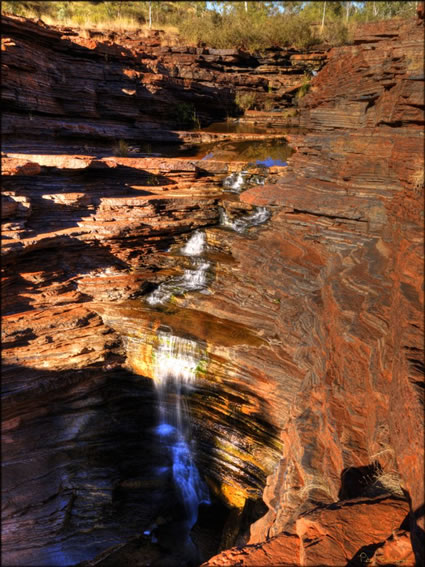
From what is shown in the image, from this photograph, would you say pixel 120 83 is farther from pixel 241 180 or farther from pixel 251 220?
pixel 251 220

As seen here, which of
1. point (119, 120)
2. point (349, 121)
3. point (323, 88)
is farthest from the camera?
point (119, 120)

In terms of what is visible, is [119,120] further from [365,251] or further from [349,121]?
[365,251]

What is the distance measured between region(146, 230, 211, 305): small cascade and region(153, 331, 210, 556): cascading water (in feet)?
4.34

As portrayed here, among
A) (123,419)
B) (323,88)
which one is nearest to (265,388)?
(123,419)

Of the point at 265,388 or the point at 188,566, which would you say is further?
the point at 188,566

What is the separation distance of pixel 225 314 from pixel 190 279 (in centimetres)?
169

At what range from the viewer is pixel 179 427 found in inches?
383

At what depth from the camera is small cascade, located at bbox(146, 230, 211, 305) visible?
9586mm

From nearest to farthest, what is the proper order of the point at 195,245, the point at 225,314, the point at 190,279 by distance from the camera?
the point at 225,314 < the point at 190,279 < the point at 195,245

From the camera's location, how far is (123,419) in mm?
10148

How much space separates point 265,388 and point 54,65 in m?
11.1

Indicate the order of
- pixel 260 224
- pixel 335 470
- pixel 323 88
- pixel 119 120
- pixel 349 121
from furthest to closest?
pixel 119 120 < pixel 260 224 < pixel 323 88 < pixel 349 121 < pixel 335 470

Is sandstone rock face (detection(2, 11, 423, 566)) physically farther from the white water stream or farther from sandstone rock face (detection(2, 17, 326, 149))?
the white water stream

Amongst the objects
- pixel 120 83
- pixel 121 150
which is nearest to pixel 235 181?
pixel 121 150
